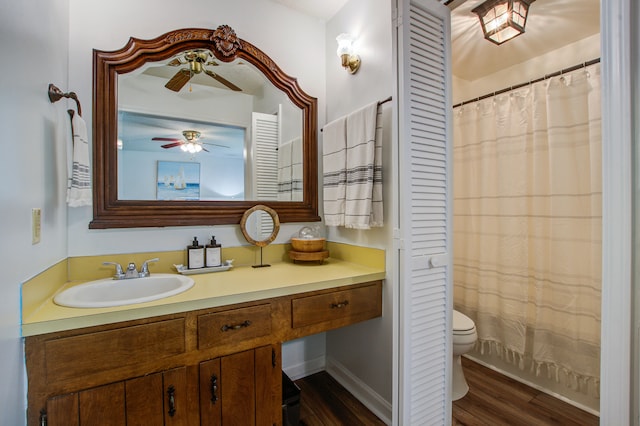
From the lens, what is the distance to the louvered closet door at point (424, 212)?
1323mm

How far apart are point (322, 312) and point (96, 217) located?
125 cm

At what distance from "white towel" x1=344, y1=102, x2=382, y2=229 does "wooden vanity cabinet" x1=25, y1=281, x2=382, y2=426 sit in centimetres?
48

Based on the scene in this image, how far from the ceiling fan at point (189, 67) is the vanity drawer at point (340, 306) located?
4.63ft

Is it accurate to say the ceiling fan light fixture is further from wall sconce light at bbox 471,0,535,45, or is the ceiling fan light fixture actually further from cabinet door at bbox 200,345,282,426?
wall sconce light at bbox 471,0,535,45

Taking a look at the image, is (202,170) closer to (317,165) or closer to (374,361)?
(317,165)

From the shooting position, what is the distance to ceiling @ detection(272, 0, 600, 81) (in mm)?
1780

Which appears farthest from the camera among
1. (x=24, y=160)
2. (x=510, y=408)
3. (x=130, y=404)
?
(x=510, y=408)

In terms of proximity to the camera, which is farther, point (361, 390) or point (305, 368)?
point (305, 368)

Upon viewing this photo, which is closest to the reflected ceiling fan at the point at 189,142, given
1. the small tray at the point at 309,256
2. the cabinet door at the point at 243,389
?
the small tray at the point at 309,256

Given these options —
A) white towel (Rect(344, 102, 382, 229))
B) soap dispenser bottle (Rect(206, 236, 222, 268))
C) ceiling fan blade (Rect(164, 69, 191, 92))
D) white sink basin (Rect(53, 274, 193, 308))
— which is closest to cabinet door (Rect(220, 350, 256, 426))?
white sink basin (Rect(53, 274, 193, 308))

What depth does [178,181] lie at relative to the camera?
5.83ft

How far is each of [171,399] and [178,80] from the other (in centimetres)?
164

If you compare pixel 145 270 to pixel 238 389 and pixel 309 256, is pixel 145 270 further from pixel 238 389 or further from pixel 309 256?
pixel 309 256

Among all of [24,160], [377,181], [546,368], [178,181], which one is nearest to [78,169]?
[24,160]
